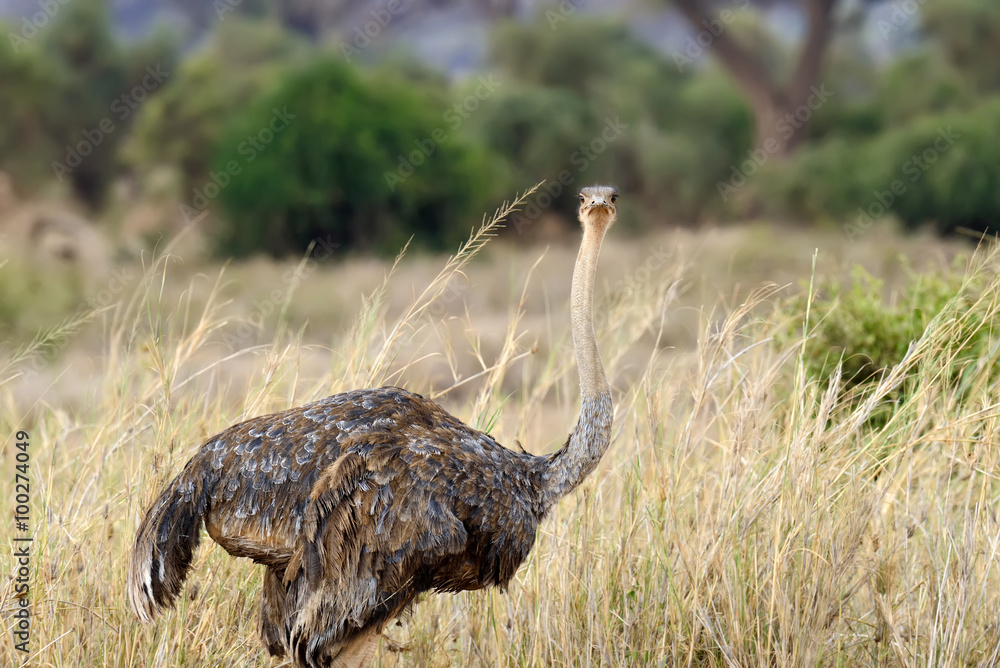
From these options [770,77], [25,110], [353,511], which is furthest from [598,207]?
[25,110]

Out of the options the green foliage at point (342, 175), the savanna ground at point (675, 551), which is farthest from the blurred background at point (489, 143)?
the savanna ground at point (675, 551)

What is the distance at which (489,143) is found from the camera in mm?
26047

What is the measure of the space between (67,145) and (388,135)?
40.1ft
